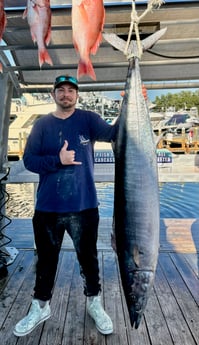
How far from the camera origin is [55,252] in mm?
2225

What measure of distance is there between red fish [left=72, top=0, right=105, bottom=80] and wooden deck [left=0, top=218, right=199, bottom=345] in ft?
5.16

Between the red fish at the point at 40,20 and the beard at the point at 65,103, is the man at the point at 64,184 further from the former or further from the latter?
the red fish at the point at 40,20

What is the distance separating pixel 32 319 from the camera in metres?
2.16

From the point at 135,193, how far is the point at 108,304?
1.37 metres

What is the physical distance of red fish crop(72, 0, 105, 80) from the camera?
1.55 metres

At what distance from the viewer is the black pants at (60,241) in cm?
215

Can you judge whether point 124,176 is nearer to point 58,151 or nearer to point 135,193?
point 135,193

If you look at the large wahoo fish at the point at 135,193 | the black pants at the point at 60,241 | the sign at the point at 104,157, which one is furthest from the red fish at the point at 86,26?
the sign at the point at 104,157

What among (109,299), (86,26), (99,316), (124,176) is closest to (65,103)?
(86,26)

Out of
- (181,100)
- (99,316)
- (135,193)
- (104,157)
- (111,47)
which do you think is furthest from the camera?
(181,100)

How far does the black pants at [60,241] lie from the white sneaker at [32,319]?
7 centimetres

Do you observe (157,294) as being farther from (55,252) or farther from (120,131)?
(120,131)

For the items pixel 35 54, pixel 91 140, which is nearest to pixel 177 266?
pixel 91 140

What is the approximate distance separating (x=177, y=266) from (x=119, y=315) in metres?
1.01
